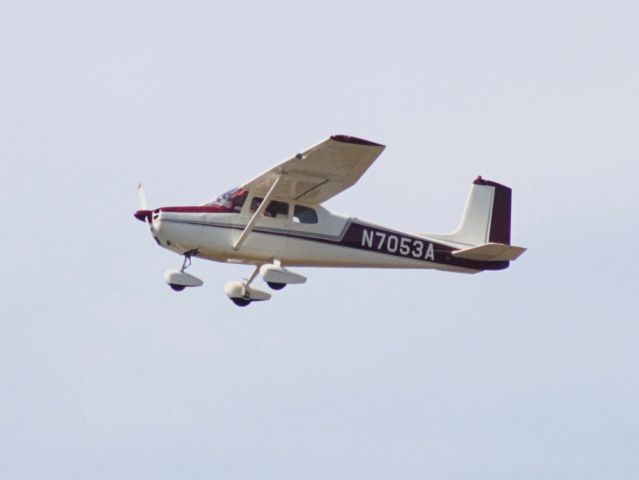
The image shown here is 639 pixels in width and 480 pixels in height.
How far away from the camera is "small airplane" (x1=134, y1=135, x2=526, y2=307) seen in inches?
933

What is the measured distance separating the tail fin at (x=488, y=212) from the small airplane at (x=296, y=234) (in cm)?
105

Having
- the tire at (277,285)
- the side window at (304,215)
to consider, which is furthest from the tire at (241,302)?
the side window at (304,215)

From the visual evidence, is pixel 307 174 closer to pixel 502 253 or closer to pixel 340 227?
pixel 340 227

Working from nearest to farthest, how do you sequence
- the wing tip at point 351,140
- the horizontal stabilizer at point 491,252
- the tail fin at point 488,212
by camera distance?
the wing tip at point 351,140, the horizontal stabilizer at point 491,252, the tail fin at point 488,212

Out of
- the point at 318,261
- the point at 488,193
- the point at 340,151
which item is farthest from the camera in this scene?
the point at 488,193

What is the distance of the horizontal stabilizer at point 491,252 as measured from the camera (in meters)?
25.1

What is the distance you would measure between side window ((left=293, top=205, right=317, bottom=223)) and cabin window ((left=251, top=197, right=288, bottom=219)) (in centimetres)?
21

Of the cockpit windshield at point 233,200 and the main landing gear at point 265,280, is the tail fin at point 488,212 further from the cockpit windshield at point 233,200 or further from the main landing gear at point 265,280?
the cockpit windshield at point 233,200

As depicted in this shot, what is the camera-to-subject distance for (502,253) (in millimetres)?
25297

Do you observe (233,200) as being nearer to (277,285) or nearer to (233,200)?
(233,200)

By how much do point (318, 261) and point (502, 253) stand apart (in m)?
3.05

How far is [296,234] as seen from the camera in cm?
2453

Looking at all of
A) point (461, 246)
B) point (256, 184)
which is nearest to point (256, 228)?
point (256, 184)

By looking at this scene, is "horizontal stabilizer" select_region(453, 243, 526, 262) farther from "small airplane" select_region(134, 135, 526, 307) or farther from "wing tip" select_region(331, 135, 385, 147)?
"wing tip" select_region(331, 135, 385, 147)
